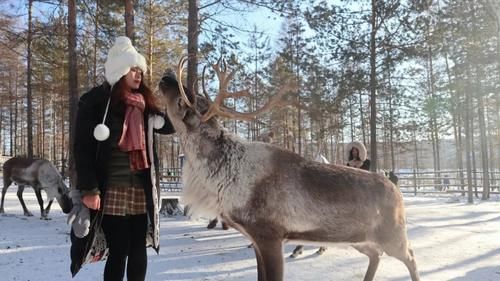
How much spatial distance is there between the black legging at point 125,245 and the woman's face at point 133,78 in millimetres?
933

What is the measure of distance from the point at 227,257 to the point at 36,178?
6.82 m

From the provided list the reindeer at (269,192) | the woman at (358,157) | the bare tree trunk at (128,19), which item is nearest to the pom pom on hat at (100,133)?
the reindeer at (269,192)

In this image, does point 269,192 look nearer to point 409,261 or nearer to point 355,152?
point 409,261

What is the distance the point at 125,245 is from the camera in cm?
289

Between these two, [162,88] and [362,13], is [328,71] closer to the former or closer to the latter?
[362,13]

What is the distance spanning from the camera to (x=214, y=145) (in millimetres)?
3686

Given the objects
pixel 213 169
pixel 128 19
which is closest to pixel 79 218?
pixel 213 169

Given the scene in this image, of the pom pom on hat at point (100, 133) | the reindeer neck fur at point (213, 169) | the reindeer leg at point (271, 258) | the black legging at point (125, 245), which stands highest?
the pom pom on hat at point (100, 133)

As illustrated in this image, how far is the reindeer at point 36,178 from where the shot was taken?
10391 mm

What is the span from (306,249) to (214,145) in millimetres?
3727

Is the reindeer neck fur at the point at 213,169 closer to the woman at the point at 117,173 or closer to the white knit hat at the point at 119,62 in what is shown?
the woman at the point at 117,173

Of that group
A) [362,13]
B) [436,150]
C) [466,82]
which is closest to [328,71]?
[362,13]

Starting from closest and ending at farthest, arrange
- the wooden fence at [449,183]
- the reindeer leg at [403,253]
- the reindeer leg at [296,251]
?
the reindeer leg at [403,253] < the reindeer leg at [296,251] < the wooden fence at [449,183]

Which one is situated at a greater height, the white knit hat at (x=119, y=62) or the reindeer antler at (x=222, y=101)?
the white knit hat at (x=119, y=62)
